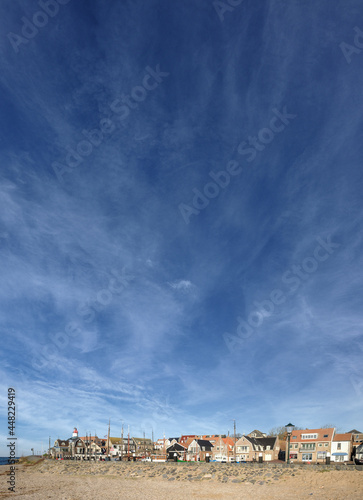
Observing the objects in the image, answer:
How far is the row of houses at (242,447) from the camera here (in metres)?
82.1

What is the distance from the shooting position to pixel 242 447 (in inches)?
3844

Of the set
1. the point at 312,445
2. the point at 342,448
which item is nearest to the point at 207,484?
the point at 342,448

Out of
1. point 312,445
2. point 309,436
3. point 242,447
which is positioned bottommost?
point 242,447

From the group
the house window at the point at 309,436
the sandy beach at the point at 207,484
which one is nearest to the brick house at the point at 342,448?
the house window at the point at 309,436

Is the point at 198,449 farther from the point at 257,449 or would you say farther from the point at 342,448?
the point at 342,448

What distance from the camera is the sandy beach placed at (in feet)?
144

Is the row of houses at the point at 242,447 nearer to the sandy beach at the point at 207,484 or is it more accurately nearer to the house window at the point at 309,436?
the house window at the point at 309,436

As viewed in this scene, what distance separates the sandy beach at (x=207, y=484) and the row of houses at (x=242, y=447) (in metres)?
23.6

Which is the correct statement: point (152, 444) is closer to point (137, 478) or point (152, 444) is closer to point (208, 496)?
point (137, 478)

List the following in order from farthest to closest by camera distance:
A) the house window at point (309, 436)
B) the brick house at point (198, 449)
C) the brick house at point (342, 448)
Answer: the brick house at point (198, 449) < the house window at point (309, 436) < the brick house at point (342, 448)

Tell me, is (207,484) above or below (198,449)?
above

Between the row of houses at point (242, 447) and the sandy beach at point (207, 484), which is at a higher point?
the sandy beach at point (207, 484)

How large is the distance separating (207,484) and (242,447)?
50845mm

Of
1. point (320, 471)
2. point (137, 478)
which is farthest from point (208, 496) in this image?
point (137, 478)
